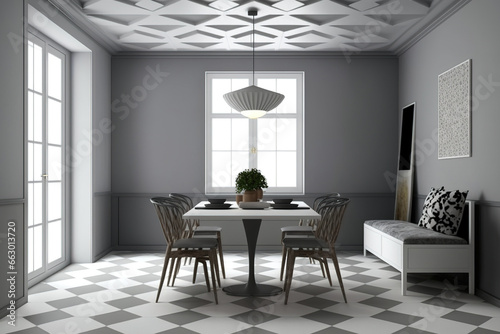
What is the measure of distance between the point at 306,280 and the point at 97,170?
324 cm

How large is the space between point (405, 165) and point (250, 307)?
143 inches

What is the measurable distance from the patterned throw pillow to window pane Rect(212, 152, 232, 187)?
3184mm

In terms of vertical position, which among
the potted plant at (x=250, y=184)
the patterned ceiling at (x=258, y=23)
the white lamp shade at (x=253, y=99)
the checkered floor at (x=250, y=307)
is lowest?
the checkered floor at (x=250, y=307)

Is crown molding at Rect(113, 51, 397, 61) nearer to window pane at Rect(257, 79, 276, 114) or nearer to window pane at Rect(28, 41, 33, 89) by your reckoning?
window pane at Rect(257, 79, 276, 114)

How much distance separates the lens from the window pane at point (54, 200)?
5512 mm

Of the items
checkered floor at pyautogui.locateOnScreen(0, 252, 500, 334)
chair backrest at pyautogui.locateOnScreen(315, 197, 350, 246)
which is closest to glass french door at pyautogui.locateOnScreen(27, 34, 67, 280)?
checkered floor at pyautogui.locateOnScreen(0, 252, 500, 334)

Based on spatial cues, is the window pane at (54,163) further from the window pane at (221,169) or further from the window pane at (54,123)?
the window pane at (221,169)

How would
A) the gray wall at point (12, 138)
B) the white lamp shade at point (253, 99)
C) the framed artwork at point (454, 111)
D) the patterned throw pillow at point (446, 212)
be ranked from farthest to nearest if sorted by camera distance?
the white lamp shade at point (253, 99) < the framed artwork at point (454, 111) < the patterned throw pillow at point (446, 212) < the gray wall at point (12, 138)

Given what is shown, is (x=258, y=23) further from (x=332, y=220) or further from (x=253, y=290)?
(x=253, y=290)

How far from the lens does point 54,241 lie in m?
5.70

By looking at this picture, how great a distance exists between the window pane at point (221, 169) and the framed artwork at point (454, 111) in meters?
3.11

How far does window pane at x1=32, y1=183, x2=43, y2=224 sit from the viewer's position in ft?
16.6

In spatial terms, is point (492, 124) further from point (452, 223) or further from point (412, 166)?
point (412, 166)

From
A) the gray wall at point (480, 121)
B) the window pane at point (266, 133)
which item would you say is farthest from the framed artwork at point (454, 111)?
the window pane at point (266, 133)
